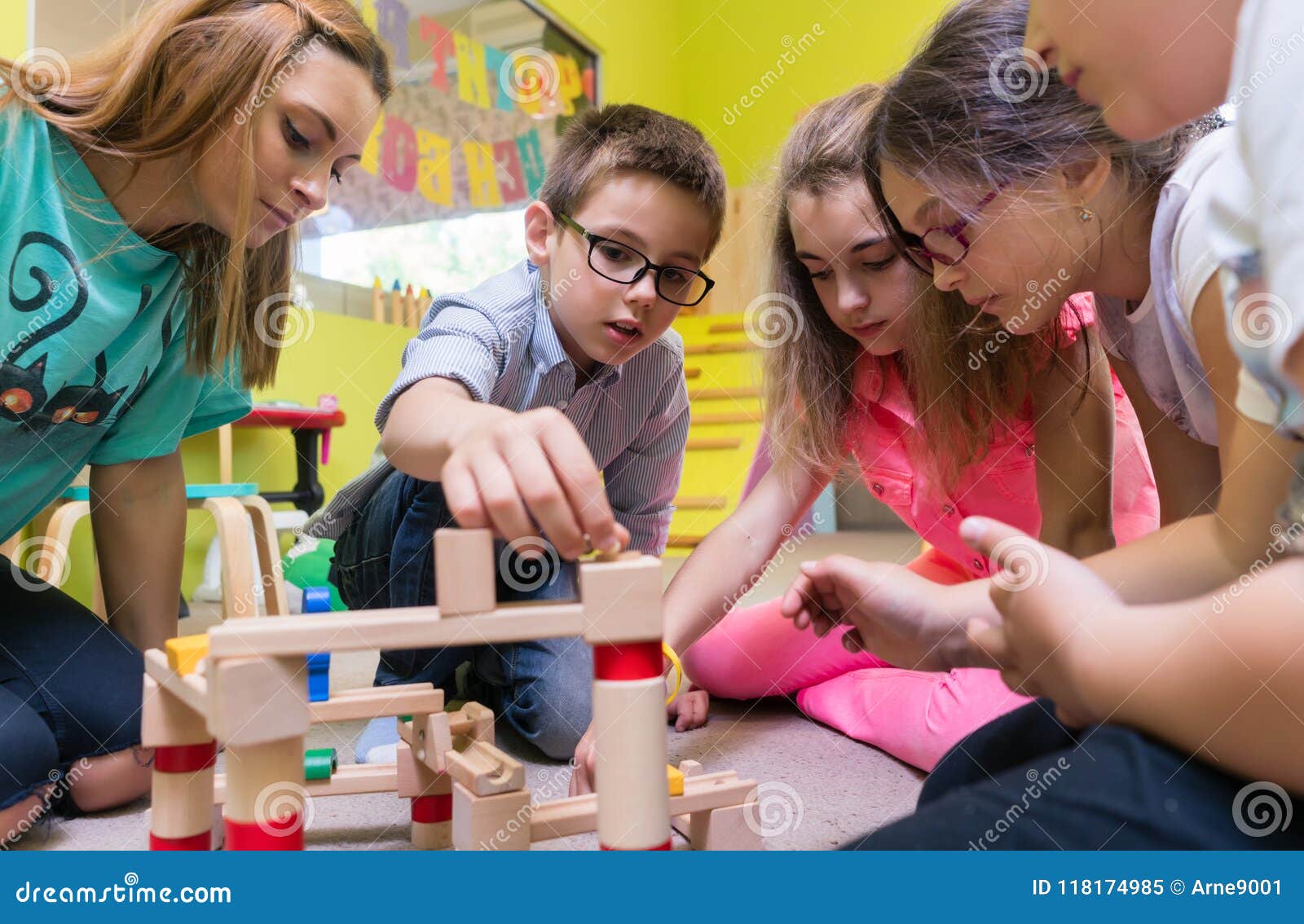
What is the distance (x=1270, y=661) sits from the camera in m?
0.32

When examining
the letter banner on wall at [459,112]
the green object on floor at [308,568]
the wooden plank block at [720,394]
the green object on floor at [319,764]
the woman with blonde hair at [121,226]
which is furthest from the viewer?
the wooden plank block at [720,394]

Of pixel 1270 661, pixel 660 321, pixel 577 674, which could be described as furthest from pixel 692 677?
pixel 1270 661

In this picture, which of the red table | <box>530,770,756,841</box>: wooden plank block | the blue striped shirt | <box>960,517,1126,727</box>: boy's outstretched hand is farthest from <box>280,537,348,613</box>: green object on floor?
<box>960,517,1126,727</box>: boy's outstretched hand

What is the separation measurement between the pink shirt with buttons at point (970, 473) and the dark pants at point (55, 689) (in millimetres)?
753

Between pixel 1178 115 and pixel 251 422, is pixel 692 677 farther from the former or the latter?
pixel 251 422

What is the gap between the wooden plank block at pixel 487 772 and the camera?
502mm

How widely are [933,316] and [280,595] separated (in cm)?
85

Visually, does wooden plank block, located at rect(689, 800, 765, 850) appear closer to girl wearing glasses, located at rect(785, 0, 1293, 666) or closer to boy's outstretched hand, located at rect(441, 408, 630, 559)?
girl wearing glasses, located at rect(785, 0, 1293, 666)

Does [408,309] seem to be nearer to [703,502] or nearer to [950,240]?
[703,502]

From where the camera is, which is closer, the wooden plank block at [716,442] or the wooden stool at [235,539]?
the wooden stool at [235,539]

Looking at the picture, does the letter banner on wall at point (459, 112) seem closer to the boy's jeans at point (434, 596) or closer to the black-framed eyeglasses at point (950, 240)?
the boy's jeans at point (434, 596)

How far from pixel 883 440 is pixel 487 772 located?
675mm

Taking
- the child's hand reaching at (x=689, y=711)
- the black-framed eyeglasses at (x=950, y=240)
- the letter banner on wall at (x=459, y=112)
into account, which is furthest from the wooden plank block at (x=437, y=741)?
the letter banner on wall at (x=459, y=112)

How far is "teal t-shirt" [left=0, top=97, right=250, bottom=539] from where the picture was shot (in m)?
0.77
